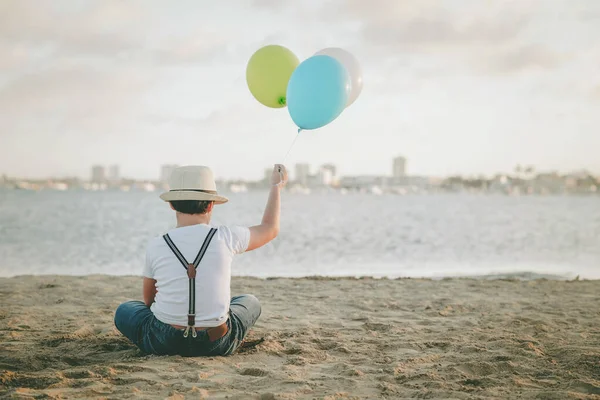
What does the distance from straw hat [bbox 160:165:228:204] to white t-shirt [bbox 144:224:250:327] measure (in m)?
0.21

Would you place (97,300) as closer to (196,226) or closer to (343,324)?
(343,324)

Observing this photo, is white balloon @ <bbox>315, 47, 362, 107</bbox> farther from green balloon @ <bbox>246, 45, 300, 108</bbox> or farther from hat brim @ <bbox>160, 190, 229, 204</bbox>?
hat brim @ <bbox>160, 190, 229, 204</bbox>

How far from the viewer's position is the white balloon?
18.8 feet

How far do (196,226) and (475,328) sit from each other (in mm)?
3379

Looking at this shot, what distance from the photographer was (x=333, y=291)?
813 cm

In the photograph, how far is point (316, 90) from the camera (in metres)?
5.05

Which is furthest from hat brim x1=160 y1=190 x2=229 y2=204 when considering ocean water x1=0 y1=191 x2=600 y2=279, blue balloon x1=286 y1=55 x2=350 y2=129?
ocean water x1=0 y1=191 x2=600 y2=279

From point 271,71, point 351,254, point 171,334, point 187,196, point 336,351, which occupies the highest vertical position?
point 271,71

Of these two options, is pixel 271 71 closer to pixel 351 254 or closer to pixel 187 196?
pixel 187 196

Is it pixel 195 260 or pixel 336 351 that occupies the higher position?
pixel 195 260

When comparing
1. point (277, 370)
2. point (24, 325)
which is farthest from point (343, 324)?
point (24, 325)

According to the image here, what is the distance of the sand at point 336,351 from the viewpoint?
357 centimetres

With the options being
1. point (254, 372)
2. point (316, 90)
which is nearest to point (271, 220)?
point (254, 372)

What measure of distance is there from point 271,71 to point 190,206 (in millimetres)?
2552
